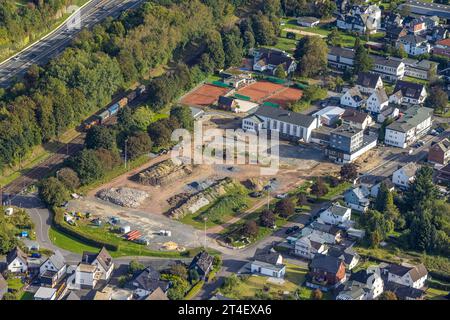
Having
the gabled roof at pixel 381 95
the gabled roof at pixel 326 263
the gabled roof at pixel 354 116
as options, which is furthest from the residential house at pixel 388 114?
the gabled roof at pixel 326 263

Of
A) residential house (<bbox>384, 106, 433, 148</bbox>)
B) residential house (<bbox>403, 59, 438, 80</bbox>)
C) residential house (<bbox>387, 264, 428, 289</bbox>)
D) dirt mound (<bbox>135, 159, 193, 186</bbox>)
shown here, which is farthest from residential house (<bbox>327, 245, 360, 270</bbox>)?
residential house (<bbox>403, 59, 438, 80</bbox>)

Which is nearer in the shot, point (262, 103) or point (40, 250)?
point (40, 250)

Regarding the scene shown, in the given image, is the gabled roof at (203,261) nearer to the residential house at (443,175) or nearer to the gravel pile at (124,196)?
the gravel pile at (124,196)

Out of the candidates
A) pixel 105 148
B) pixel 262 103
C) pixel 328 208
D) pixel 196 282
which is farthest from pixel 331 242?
pixel 262 103

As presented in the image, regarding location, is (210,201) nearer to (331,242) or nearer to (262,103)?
(331,242)

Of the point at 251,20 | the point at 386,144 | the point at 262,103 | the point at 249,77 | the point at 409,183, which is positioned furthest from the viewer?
the point at 251,20

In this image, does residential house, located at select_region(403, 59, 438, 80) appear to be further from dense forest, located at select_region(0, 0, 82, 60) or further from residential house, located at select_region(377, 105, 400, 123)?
dense forest, located at select_region(0, 0, 82, 60)
